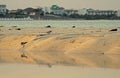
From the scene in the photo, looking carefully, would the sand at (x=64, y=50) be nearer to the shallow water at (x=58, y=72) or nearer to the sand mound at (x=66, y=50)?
the sand mound at (x=66, y=50)

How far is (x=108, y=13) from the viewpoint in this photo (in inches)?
6703

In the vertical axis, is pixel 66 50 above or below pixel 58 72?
below

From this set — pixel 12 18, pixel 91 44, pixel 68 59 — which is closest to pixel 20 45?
pixel 91 44

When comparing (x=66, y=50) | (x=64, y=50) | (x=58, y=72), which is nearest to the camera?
(x=58, y=72)

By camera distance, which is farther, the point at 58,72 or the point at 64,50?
the point at 64,50

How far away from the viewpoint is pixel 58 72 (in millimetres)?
19344

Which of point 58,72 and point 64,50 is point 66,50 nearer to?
point 64,50

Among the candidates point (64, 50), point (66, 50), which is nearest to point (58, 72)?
point (66, 50)

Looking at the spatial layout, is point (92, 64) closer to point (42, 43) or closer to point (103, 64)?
point (103, 64)

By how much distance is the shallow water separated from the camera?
1802cm

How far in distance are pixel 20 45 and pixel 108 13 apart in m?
136

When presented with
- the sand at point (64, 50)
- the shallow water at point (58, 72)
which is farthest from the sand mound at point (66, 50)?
the shallow water at point (58, 72)

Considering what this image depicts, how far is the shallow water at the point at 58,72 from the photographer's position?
709 inches

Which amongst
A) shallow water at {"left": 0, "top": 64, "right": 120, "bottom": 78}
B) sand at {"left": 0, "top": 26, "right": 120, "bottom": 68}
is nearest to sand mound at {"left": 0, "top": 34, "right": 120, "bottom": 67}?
sand at {"left": 0, "top": 26, "right": 120, "bottom": 68}
